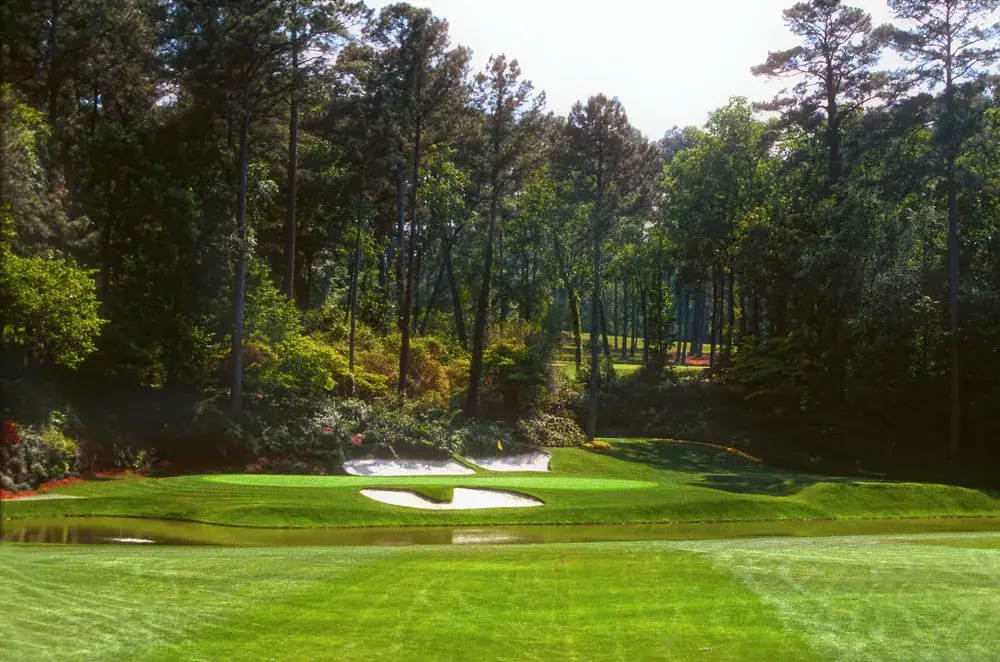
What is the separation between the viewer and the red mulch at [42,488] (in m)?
19.7

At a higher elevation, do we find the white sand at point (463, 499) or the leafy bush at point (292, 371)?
the leafy bush at point (292, 371)

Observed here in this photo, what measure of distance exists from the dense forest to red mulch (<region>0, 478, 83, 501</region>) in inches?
78.4

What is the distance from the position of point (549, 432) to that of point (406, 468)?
9407mm

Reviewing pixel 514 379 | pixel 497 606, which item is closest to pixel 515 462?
pixel 514 379

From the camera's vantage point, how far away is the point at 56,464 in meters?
22.5

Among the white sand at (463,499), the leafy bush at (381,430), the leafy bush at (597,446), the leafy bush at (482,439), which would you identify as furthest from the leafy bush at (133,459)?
the leafy bush at (597,446)

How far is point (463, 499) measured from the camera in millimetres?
22094

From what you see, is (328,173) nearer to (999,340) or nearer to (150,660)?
(999,340)

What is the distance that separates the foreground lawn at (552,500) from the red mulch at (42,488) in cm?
62

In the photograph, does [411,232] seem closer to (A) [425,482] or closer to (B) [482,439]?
(B) [482,439]

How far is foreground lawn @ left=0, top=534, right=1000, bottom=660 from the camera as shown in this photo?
27.0 feet

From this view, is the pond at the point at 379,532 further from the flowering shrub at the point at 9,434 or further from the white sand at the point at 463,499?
the flowering shrub at the point at 9,434

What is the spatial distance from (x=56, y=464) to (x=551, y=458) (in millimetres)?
16453

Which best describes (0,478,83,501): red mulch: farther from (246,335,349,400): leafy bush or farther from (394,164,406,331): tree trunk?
(394,164,406,331): tree trunk
